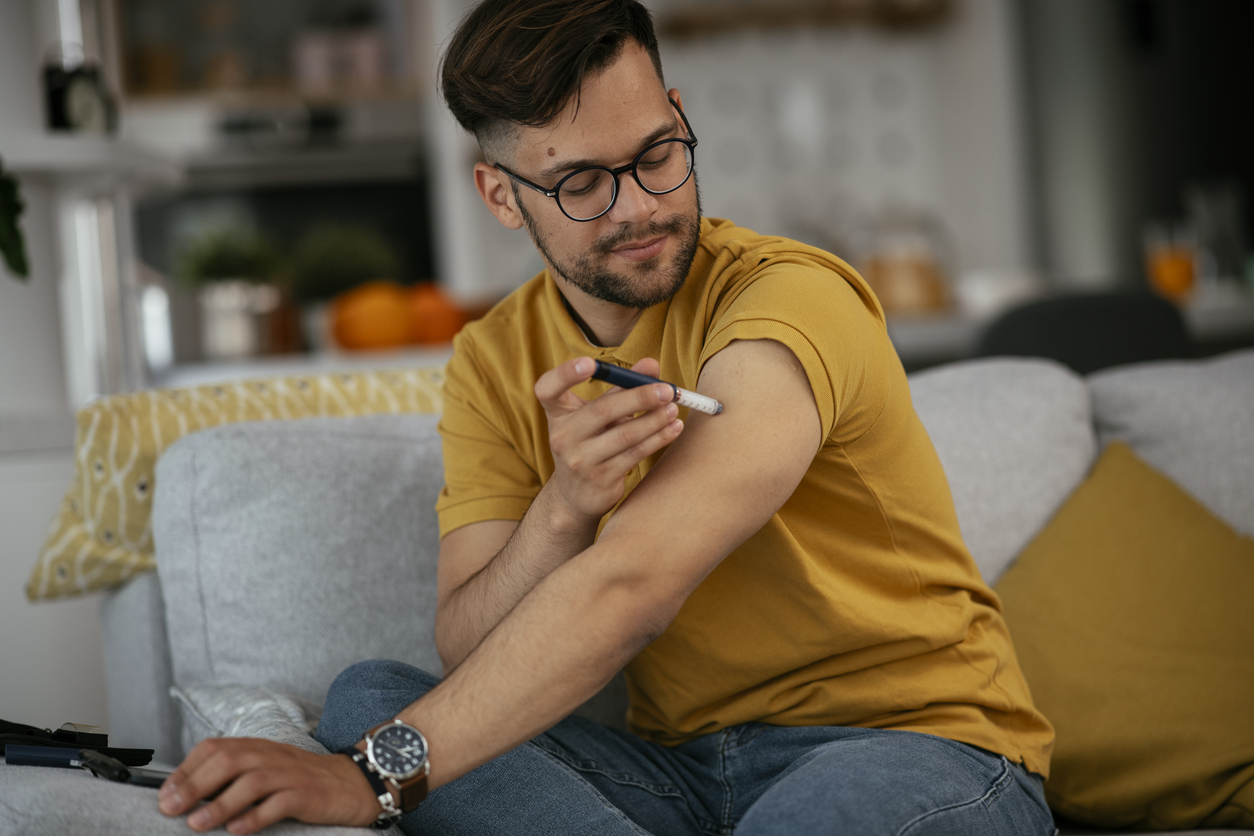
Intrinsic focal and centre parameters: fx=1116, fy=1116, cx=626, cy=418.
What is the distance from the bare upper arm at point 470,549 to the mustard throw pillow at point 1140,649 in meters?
0.76

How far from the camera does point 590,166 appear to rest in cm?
114

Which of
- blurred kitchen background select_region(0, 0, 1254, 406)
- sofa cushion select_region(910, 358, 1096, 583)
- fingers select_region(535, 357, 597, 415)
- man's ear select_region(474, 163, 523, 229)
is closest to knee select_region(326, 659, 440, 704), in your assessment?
fingers select_region(535, 357, 597, 415)

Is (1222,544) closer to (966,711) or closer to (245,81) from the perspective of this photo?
(966,711)

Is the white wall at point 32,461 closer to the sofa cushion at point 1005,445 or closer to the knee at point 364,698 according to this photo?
the knee at point 364,698

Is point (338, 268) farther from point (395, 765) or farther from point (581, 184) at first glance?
point (395, 765)

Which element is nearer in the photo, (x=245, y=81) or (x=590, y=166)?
(x=590, y=166)

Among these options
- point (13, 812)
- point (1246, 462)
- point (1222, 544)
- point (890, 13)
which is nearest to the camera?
point (13, 812)

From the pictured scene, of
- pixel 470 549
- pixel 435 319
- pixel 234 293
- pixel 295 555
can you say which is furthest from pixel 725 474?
pixel 234 293

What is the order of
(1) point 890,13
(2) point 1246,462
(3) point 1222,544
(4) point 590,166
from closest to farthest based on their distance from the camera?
(4) point 590,166 < (3) point 1222,544 < (2) point 1246,462 < (1) point 890,13

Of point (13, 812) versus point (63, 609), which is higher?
point (13, 812)

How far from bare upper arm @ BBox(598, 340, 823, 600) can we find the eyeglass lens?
0.25m

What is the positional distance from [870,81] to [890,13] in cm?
30

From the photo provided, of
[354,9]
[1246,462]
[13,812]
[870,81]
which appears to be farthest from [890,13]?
[13,812]

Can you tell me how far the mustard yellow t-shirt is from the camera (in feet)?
3.64
